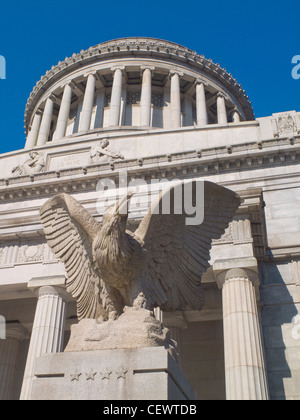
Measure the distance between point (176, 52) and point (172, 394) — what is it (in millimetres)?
41916

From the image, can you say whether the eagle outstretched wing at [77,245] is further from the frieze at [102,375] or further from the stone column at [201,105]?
the stone column at [201,105]

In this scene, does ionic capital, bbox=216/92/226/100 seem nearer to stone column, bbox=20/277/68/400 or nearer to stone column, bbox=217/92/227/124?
stone column, bbox=217/92/227/124

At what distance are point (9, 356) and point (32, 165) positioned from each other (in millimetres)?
11000

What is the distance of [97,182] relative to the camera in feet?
78.7

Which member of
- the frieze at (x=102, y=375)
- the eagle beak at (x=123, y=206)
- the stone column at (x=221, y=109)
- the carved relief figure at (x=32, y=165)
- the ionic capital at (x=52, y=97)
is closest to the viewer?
the frieze at (x=102, y=375)

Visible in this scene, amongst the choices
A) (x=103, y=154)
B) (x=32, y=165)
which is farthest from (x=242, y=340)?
(x=32, y=165)

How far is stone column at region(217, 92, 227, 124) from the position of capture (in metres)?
42.0

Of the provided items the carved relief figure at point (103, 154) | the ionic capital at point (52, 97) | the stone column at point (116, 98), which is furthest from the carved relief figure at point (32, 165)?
the ionic capital at point (52, 97)

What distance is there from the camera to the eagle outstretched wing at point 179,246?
757 centimetres

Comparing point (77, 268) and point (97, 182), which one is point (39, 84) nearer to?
point (97, 182)

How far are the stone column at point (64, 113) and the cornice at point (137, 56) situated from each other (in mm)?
3055

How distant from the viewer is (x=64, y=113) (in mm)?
42312

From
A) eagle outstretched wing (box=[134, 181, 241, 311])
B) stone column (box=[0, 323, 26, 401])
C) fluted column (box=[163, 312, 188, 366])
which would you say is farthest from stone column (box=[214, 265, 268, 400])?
stone column (box=[0, 323, 26, 401])

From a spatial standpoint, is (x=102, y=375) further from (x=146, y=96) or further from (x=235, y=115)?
(x=235, y=115)
